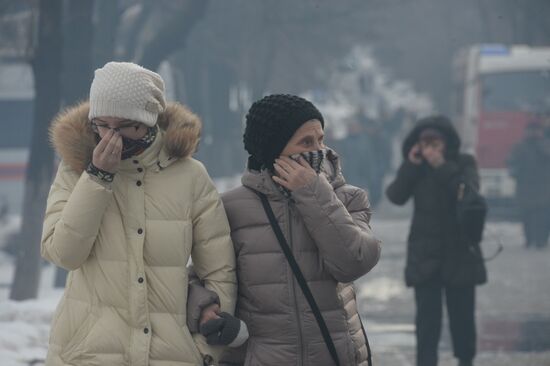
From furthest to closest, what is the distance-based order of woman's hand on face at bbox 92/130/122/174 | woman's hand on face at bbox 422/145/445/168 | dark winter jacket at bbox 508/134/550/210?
dark winter jacket at bbox 508/134/550/210 → woman's hand on face at bbox 422/145/445/168 → woman's hand on face at bbox 92/130/122/174

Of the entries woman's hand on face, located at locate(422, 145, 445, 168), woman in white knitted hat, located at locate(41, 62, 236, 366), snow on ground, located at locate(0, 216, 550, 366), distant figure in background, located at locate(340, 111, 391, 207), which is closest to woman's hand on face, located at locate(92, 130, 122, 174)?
woman in white knitted hat, located at locate(41, 62, 236, 366)

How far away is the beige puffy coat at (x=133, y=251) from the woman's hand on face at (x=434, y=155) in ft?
13.1

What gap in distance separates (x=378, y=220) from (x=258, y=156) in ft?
63.2

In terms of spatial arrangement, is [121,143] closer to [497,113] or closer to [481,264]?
[481,264]

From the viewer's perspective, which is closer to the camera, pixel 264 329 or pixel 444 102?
pixel 264 329

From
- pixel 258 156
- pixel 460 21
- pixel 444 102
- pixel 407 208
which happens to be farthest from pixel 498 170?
pixel 460 21

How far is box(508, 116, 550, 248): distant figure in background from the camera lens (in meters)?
18.1

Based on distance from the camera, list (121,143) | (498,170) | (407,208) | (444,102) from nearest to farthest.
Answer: (121,143) < (498,170) < (407,208) < (444,102)

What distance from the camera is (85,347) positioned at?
159 inches

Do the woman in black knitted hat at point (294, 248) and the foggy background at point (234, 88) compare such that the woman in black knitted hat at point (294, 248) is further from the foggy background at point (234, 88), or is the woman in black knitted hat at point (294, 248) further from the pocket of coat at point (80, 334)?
the foggy background at point (234, 88)

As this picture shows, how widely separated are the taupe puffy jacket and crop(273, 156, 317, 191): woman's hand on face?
0.02 meters

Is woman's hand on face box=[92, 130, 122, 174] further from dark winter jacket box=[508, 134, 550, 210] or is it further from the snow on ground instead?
dark winter jacket box=[508, 134, 550, 210]

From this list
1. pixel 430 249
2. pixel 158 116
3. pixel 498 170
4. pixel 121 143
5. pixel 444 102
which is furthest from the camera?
pixel 444 102

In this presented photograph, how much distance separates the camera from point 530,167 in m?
19.2
